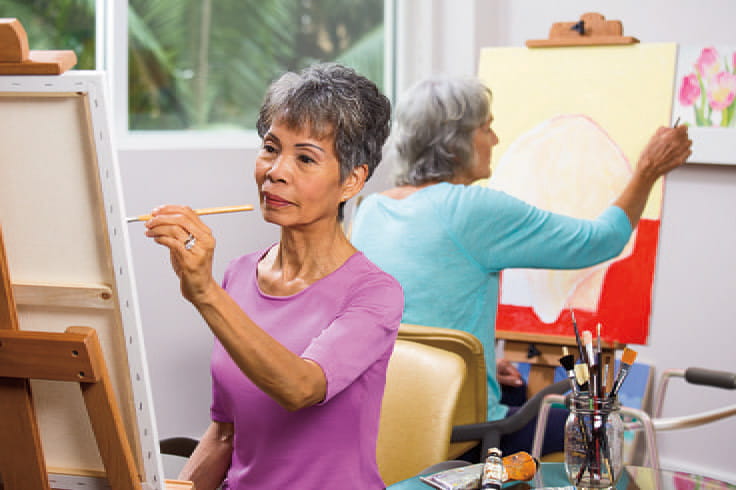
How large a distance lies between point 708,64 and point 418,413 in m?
1.75

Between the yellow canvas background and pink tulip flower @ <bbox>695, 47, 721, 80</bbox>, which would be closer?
the yellow canvas background

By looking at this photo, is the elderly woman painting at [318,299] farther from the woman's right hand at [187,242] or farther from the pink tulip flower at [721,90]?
the pink tulip flower at [721,90]

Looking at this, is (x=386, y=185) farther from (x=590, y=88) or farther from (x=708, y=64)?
(x=708, y=64)

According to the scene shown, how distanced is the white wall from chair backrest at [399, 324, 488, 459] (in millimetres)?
808

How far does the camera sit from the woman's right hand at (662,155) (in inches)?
95.7

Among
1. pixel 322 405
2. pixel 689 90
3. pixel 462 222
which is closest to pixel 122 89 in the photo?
pixel 462 222

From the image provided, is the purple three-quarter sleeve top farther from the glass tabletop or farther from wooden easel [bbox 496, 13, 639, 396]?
wooden easel [bbox 496, 13, 639, 396]

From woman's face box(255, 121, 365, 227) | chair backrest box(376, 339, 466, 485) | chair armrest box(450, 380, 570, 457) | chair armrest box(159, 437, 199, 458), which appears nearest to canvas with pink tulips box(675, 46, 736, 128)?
chair armrest box(450, 380, 570, 457)

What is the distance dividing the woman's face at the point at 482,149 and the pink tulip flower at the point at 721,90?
908 millimetres

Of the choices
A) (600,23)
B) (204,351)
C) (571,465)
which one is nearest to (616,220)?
(600,23)

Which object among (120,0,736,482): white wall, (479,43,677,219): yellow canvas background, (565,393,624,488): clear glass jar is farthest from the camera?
(479,43,677,219): yellow canvas background

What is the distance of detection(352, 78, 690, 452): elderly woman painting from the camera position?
2166mm

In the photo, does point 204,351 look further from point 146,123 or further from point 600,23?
point 600,23

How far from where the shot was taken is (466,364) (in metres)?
1.93
